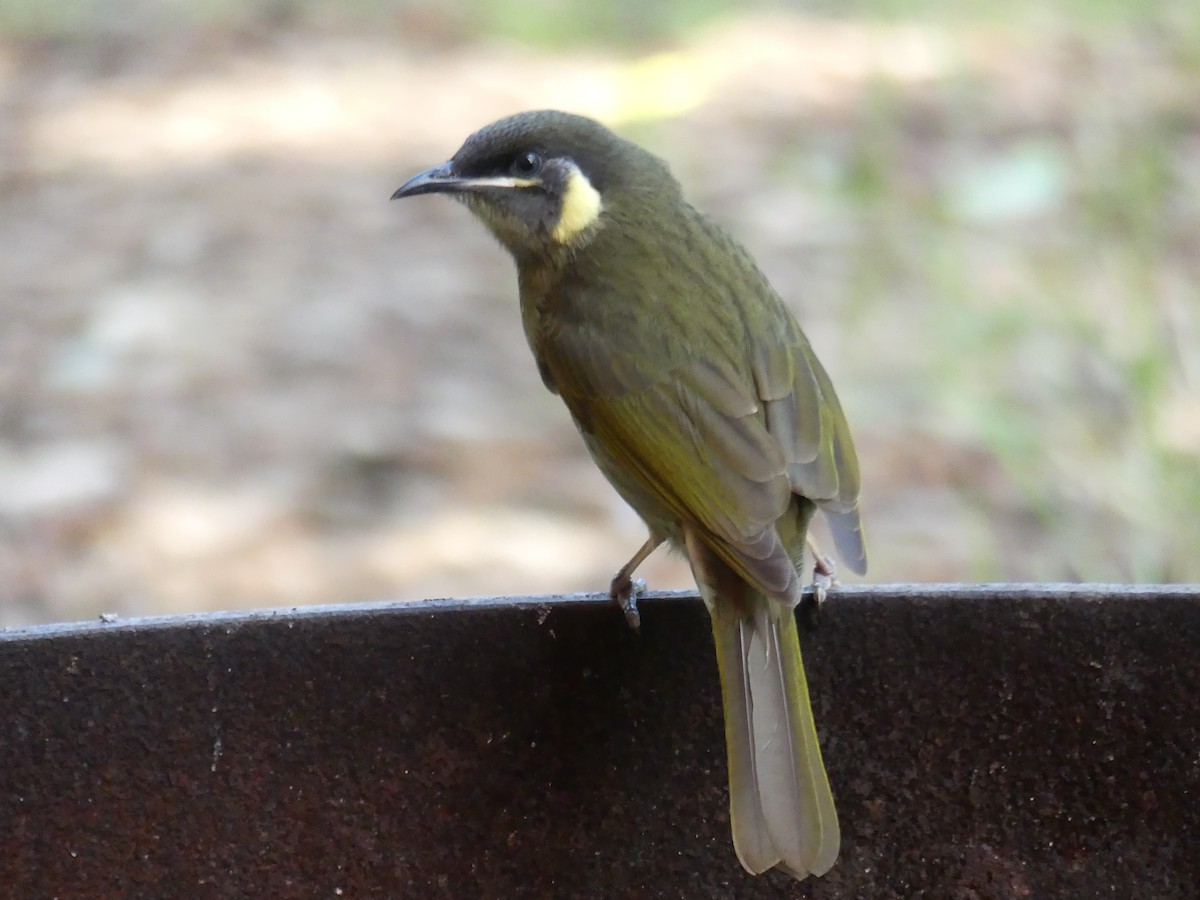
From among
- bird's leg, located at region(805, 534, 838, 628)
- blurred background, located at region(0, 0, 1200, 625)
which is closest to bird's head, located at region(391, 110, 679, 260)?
bird's leg, located at region(805, 534, 838, 628)

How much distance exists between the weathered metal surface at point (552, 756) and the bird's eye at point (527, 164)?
3.97ft

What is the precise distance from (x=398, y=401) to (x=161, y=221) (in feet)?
5.21

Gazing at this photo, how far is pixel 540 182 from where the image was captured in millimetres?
3346

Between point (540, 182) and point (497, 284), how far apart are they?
2548mm

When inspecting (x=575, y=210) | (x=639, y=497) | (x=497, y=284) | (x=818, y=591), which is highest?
(x=575, y=210)

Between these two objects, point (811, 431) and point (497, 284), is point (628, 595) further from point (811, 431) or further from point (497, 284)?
point (497, 284)

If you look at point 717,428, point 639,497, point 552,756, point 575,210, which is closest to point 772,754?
point 552,756

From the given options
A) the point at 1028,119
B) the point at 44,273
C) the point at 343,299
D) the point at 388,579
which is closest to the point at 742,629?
the point at 388,579

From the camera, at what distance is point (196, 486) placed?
4777 mm

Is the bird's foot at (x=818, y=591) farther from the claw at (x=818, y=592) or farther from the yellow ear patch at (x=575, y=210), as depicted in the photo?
the yellow ear patch at (x=575, y=210)

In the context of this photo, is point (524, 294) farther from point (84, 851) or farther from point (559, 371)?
point (84, 851)

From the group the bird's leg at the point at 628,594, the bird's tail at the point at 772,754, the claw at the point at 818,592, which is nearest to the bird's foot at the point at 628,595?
the bird's leg at the point at 628,594

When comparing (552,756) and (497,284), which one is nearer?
(552,756)

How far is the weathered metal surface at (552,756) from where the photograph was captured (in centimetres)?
229
